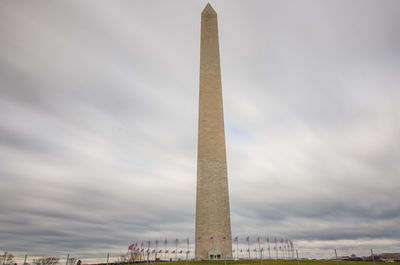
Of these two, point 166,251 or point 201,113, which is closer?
point 166,251

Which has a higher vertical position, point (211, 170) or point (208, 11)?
point (208, 11)

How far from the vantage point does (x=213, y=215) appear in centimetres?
3812

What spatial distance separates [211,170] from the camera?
40031 mm

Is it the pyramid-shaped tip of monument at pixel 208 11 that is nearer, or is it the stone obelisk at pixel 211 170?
the stone obelisk at pixel 211 170

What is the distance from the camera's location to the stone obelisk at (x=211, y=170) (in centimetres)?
3741

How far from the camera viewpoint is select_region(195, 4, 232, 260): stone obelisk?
3741 centimetres

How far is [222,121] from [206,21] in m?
18.0

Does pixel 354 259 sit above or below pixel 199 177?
below

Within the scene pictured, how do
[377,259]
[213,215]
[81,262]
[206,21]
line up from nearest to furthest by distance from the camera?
1. [81,262]
2. [377,259]
3. [213,215]
4. [206,21]

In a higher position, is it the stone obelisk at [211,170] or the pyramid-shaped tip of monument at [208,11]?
the pyramid-shaped tip of monument at [208,11]

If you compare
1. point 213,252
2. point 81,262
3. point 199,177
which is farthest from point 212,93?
point 81,262

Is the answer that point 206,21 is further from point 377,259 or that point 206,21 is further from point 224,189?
point 377,259

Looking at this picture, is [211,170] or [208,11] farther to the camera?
[208,11]

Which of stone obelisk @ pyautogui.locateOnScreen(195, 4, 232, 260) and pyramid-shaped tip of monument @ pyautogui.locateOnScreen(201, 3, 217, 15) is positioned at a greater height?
pyramid-shaped tip of monument @ pyautogui.locateOnScreen(201, 3, 217, 15)
